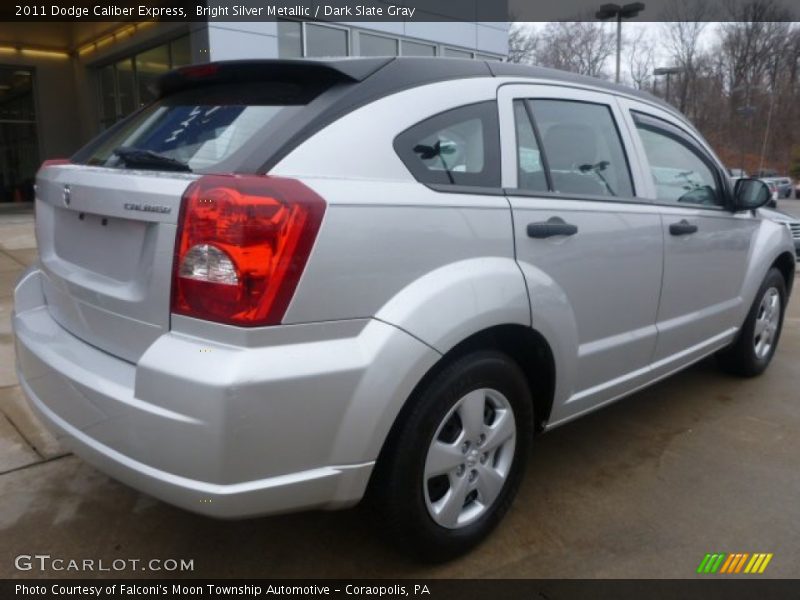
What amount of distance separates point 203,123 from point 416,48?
13.0 meters

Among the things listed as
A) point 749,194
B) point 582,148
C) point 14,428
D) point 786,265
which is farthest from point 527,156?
point 786,265

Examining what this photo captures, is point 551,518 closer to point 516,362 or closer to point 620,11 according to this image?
point 516,362

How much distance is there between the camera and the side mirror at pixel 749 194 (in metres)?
3.76

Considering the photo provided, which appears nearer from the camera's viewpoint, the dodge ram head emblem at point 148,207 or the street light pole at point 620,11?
the dodge ram head emblem at point 148,207

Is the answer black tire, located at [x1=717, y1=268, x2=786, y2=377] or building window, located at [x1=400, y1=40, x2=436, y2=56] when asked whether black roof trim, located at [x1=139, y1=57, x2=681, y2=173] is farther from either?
building window, located at [x1=400, y1=40, x2=436, y2=56]

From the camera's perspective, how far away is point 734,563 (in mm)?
2443

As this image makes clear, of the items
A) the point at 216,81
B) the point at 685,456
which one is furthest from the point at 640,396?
the point at 216,81

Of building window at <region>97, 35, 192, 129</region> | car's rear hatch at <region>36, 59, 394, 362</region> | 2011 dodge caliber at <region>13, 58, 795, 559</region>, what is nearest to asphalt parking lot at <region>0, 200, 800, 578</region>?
2011 dodge caliber at <region>13, 58, 795, 559</region>

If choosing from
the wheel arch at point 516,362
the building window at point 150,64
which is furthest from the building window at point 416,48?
the wheel arch at point 516,362

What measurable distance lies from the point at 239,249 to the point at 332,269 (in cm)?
25

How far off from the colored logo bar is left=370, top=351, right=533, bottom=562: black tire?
746 millimetres

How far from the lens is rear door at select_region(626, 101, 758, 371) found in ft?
10.5

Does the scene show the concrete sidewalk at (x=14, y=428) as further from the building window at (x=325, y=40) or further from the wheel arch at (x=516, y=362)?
the building window at (x=325, y=40)

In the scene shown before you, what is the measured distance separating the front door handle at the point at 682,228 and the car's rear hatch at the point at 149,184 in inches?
66.9
